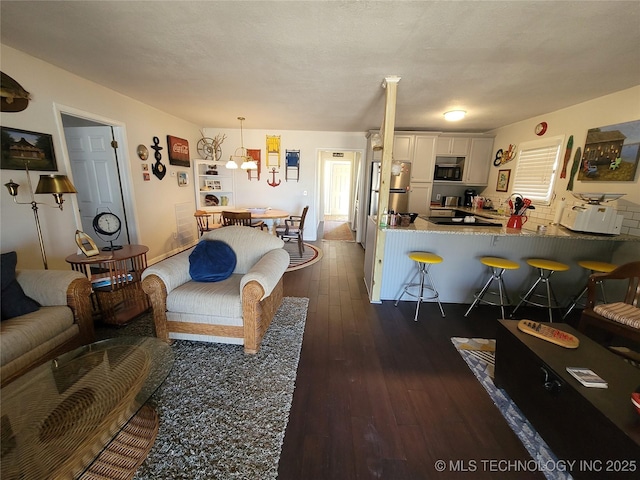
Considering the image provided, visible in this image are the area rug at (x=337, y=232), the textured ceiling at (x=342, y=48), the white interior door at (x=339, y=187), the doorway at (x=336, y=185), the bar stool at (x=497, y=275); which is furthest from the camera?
the white interior door at (x=339, y=187)

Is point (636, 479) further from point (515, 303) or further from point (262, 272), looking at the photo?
point (515, 303)

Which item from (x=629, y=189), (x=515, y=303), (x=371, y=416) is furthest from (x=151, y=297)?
(x=629, y=189)

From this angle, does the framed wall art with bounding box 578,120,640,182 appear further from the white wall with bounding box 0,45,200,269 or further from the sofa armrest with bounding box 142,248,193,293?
the white wall with bounding box 0,45,200,269

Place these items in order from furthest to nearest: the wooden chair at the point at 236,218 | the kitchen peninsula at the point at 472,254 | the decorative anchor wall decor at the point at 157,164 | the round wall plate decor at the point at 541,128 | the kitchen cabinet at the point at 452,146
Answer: the kitchen cabinet at the point at 452,146, the decorative anchor wall decor at the point at 157,164, the wooden chair at the point at 236,218, the round wall plate decor at the point at 541,128, the kitchen peninsula at the point at 472,254

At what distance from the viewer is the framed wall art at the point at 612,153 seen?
2.52 metres

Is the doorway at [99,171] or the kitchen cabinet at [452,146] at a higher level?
the kitchen cabinet at [452,146]

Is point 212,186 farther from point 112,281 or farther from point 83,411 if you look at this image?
point 83,411

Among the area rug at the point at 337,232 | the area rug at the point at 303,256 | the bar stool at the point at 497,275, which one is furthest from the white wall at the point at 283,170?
the bar stool at the point at 497,275

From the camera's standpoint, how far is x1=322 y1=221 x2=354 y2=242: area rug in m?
6.12

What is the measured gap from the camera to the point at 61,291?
5.84 feet

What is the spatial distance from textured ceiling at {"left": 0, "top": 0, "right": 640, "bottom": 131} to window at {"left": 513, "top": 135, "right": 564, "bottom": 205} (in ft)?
1.88

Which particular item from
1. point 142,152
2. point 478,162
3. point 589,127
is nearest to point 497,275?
point 589,127

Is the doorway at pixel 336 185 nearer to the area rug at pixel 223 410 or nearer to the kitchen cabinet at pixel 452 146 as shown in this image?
the kitchen cabinet at pixel 452 146

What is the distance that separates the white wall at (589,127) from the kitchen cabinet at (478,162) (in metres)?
0.62
